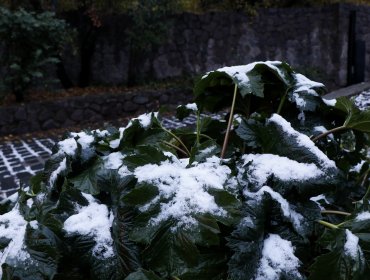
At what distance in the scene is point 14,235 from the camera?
0.79 m

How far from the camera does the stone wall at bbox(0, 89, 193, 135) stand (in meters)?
7.20

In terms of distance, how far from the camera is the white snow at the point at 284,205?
0.78 m

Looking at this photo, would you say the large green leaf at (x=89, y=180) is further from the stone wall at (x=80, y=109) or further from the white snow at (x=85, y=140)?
the stone wall at (x=80, y=109)

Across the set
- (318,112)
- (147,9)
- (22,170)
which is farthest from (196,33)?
(318,112)

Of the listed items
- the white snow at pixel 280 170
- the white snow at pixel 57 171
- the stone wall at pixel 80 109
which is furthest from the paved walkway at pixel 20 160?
the white snow at pixel 280 170

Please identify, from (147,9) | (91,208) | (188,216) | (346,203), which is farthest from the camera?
(147,9)

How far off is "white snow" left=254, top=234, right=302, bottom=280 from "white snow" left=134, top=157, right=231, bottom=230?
0.11 meters

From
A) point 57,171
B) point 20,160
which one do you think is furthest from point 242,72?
point 20,160

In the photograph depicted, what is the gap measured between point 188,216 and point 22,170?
15.0 ft

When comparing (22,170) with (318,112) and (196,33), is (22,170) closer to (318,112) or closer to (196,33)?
(318,112)

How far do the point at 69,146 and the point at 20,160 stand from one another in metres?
4.78

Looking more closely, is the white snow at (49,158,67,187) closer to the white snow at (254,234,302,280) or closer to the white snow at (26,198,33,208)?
the white snow at (26,198,33,208)

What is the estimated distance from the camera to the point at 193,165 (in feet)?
2.83

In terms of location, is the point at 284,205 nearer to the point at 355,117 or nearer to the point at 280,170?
the point at 280,170
